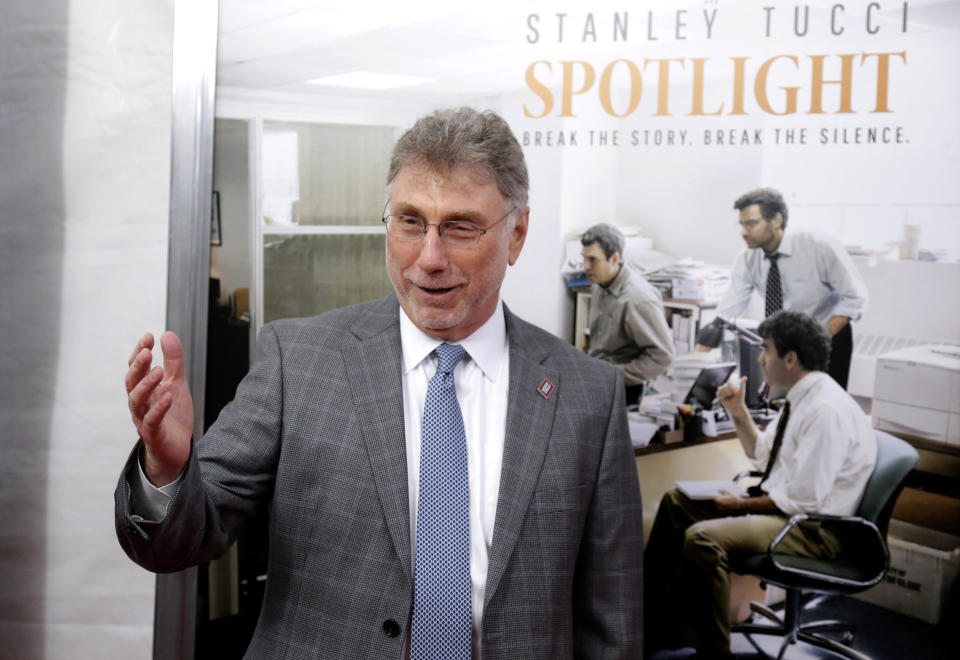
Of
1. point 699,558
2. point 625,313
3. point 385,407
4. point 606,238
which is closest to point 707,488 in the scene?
point 699,558

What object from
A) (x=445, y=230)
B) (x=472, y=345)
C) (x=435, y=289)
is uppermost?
(x=445, y=230)

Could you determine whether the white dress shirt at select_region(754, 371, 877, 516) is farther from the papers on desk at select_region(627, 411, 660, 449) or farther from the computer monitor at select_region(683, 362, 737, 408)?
the papers on desk at select_region(627, 411, 660, 449)

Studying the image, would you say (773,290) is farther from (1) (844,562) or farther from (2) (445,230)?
(2) (445,230)

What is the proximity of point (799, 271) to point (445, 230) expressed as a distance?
1.07 meters

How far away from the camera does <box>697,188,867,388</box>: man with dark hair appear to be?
2072mm

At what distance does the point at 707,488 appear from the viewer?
2193 millimetres

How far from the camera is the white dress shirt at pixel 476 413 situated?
1.47m

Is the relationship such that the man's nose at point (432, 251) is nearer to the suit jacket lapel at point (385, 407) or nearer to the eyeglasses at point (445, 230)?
the eyeglasses at point (445, 230)

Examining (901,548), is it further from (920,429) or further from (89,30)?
(89,30)

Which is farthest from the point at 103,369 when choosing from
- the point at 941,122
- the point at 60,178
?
the point at 941,122

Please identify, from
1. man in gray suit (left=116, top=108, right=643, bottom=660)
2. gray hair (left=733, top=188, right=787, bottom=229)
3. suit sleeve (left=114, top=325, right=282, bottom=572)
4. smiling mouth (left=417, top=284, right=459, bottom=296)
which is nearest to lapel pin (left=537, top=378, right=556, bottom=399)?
man in gray suit (left=116, top=108, right=643, bottom=660)

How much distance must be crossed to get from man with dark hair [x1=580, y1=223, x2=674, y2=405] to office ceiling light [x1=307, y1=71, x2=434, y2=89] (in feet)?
2.00

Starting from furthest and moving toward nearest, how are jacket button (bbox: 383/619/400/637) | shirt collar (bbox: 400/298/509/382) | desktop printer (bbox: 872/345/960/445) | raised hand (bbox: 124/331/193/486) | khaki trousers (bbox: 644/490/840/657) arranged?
khaki trousers (bbox: 644/490/840/657) < desktop printer (bbox: 872/345/960/445) < shirt collar (bbox: 400/298/509/382) < jacket button (bbox: 383/619/400/637) < raised hand (bbox: 124/331/193/486)

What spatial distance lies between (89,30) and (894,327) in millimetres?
2140
